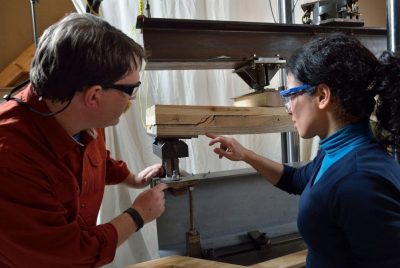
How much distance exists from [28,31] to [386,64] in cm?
190

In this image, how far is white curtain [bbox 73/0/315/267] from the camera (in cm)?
169

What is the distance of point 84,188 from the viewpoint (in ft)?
2.95

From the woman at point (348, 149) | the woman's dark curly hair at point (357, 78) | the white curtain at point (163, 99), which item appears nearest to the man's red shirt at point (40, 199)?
the woman at point (348, 149)

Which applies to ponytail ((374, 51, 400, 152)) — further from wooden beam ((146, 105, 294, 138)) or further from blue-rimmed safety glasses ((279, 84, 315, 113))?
wooden beam ((146, 105, 294, 138))

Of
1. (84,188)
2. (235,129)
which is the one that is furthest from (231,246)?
(84,188)

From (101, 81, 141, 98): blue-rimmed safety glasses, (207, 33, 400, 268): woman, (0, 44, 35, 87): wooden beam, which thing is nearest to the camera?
(207, 33, 400, 268): woman

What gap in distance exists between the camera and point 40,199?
0.69 meters

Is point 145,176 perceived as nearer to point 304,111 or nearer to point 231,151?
point 231,151

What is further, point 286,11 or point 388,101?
point 286,11

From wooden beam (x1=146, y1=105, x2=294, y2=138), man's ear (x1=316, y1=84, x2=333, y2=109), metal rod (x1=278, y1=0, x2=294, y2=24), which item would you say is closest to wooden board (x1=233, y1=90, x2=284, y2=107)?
wooden beam (x1=146, y1=105, x2=294, y2=138)

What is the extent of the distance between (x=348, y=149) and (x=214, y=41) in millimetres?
524

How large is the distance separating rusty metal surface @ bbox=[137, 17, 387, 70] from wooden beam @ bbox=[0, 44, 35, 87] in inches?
44.7

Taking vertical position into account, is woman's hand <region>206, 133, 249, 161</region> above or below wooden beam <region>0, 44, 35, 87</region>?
below

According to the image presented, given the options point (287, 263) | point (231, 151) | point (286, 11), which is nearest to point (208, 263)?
point (287, 263)
